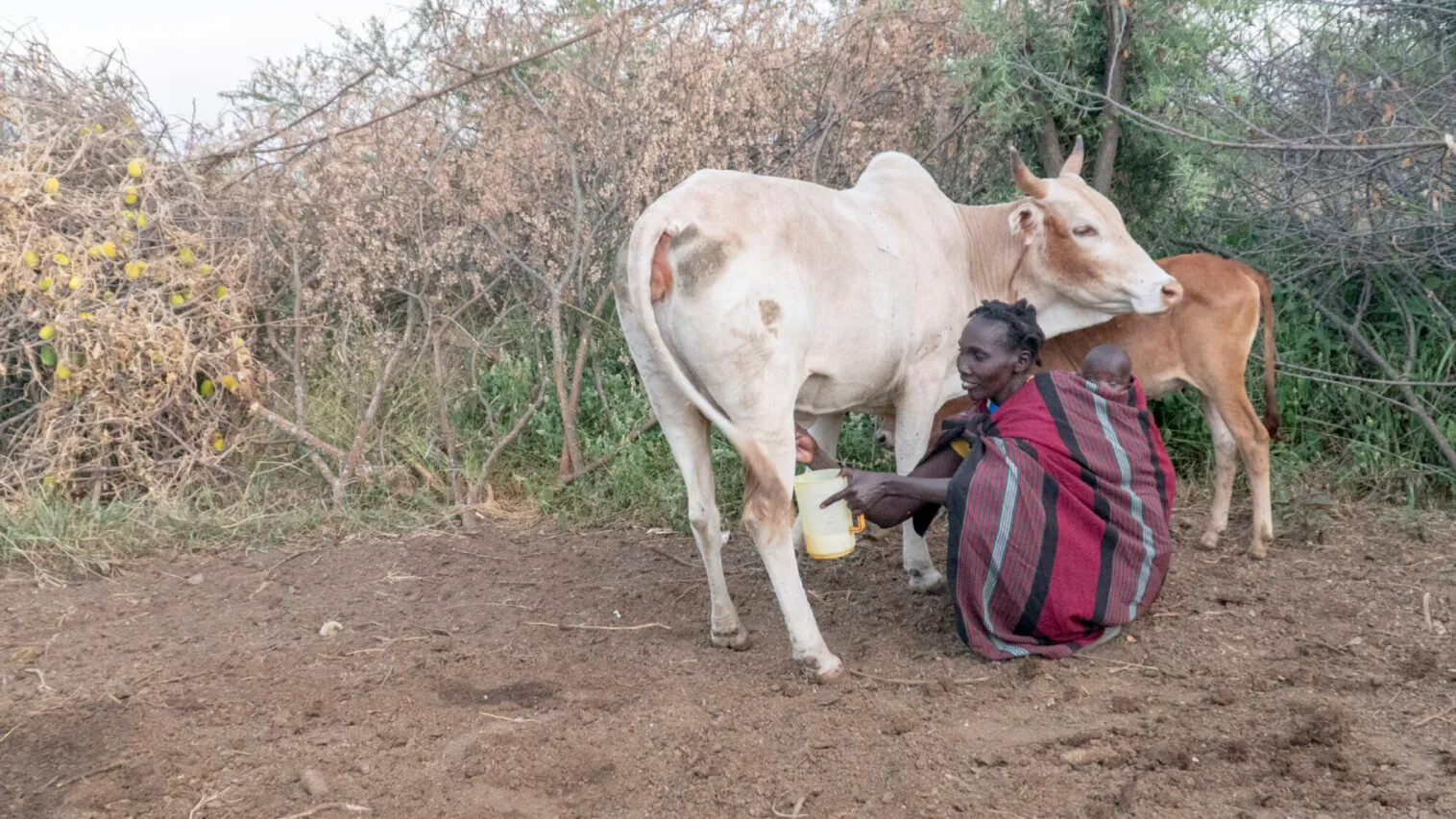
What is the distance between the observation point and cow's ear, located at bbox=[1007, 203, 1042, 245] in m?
4.36

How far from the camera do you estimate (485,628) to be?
14.1 feet

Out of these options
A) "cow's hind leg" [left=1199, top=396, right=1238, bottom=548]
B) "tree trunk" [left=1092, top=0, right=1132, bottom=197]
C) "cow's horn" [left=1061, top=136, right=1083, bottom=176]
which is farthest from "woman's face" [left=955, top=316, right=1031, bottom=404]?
"tree trunk" [left=1092, top=0, right=1132, bottom=197]

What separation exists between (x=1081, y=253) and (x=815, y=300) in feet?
4.08

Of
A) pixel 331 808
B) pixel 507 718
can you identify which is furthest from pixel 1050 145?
pixel 331 808

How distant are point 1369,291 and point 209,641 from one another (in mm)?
5168

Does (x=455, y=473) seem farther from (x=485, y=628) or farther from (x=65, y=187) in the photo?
(x=65, y=187)

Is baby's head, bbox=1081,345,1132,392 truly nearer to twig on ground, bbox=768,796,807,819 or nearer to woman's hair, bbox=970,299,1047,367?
woman's hair, bbox=970,299,1047,367

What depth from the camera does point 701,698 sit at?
3.52m

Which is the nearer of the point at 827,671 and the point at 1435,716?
the point at 1435,716

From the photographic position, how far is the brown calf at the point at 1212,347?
15.1 feet

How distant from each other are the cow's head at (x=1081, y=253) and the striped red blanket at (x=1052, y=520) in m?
0.79

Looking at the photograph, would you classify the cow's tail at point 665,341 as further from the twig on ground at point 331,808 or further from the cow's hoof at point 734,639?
the twig on ground at point 331,808

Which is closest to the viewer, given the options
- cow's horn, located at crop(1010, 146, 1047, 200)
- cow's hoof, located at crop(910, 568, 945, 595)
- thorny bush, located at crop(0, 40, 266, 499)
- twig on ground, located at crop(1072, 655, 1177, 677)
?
twig on ground, located at crop(1072, 655, 1177, 677)

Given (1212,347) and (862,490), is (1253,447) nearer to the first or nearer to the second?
(1212,347)
